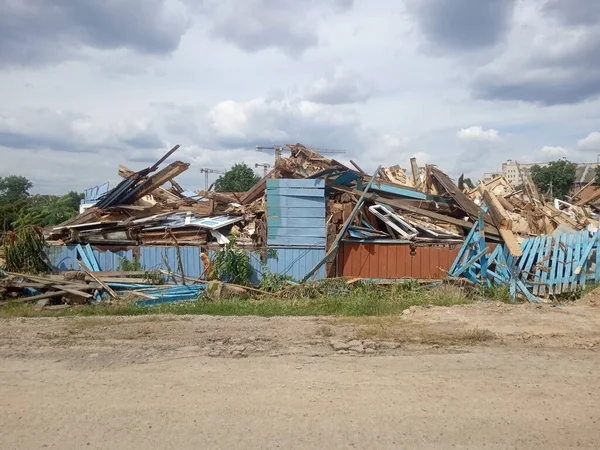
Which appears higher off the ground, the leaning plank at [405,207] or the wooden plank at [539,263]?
the leaning plank at [405,207]

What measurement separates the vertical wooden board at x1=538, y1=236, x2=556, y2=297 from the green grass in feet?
5.22

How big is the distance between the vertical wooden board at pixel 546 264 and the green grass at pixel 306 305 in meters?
1.59

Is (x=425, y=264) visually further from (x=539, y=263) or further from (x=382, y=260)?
(x=539, y=263)

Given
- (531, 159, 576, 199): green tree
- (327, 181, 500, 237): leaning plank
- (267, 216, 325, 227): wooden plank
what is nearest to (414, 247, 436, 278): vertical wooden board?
(327, 181, 500, 237): leaning plank

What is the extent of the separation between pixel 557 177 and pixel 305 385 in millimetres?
49237

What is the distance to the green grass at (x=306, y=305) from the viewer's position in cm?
975

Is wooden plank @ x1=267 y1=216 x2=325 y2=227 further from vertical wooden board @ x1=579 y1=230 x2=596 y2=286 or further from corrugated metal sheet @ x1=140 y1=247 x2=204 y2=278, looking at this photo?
vertical wooden board @ x1=579 y1=230 x2=596 y2=286

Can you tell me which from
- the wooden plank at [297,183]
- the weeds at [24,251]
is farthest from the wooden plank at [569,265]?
the weeds at [24,251]

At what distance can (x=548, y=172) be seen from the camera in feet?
157

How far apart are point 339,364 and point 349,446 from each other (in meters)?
2.07

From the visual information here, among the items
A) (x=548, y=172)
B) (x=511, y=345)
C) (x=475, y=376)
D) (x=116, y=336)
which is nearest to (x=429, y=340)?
(x=511, y=345)

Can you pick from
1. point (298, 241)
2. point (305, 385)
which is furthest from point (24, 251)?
point (305, 385)

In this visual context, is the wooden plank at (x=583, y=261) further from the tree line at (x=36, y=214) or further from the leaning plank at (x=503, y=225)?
the tree line at (x=36, y=214)

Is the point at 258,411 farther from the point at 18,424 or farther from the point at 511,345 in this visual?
the point at 511,345
